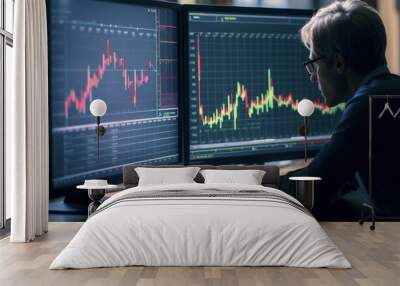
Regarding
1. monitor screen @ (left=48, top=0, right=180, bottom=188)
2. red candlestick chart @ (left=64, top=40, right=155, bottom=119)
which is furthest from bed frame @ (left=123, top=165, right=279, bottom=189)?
red candlestick chart @ (left=64, top=40, right=155, bottom=119)

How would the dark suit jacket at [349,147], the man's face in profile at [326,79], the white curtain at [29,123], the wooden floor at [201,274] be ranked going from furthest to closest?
1. the man's face in profile at [326,79]
2. the dark suit jacket at [349,147]
3. the white curtain at [29,123]
4. the wooden floor at [201,274]

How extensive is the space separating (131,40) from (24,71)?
161 centimetres

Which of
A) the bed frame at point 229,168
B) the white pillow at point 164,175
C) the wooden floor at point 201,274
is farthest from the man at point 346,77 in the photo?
the wooden floor at point 201,274

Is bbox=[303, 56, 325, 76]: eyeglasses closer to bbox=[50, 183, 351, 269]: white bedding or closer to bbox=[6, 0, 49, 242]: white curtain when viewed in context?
bbox=[6, 0, 49, 242]: white curtain

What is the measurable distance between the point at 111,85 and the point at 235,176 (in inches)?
67.4

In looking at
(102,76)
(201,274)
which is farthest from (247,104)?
(201,274)

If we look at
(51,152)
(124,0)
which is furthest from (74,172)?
(124,0)

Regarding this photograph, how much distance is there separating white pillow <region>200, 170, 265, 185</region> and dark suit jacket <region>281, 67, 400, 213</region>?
705 millimetres

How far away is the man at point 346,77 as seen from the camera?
782 cm

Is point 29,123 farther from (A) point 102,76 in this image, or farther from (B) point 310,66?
(B) point 310,66

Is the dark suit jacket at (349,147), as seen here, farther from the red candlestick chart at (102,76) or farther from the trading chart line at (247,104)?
the red candlestick chart at (102,76)

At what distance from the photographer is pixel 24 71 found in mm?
6480

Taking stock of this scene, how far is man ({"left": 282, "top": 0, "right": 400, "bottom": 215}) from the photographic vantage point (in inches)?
308

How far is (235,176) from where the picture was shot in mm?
7320
